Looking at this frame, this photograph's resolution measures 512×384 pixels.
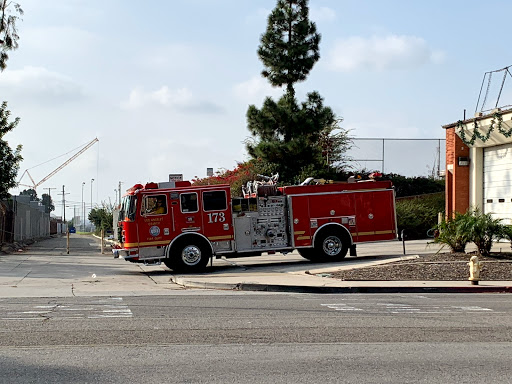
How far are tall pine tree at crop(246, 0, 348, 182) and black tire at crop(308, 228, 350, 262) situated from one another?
13.4 metres

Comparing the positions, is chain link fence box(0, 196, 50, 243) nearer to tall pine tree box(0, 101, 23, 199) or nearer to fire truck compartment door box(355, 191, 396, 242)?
tall pine tree box(0, 101, 23, 199)

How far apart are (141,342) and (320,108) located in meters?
29.8

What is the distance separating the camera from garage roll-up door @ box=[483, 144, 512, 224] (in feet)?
87.5

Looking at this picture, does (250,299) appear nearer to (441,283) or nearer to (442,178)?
(441,283)

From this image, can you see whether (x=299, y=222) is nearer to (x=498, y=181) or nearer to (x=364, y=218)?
(x=364, y=218)

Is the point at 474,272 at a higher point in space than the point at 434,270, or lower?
higher

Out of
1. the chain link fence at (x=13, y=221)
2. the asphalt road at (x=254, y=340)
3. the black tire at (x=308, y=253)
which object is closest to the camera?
the asphalt road at (x=254, y=340)

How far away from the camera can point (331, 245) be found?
23.7 m

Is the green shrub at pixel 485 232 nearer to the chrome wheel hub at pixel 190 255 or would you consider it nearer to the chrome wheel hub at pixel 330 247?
the chrome wheel hub at pixel 330 247

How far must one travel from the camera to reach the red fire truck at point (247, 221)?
21844mm

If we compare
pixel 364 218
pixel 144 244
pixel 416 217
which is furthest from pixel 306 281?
pixel 416 217

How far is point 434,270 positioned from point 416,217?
52.1 ft

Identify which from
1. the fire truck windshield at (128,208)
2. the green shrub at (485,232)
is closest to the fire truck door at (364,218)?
the green shrub at (485,232)

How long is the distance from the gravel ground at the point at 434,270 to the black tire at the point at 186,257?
460cm
